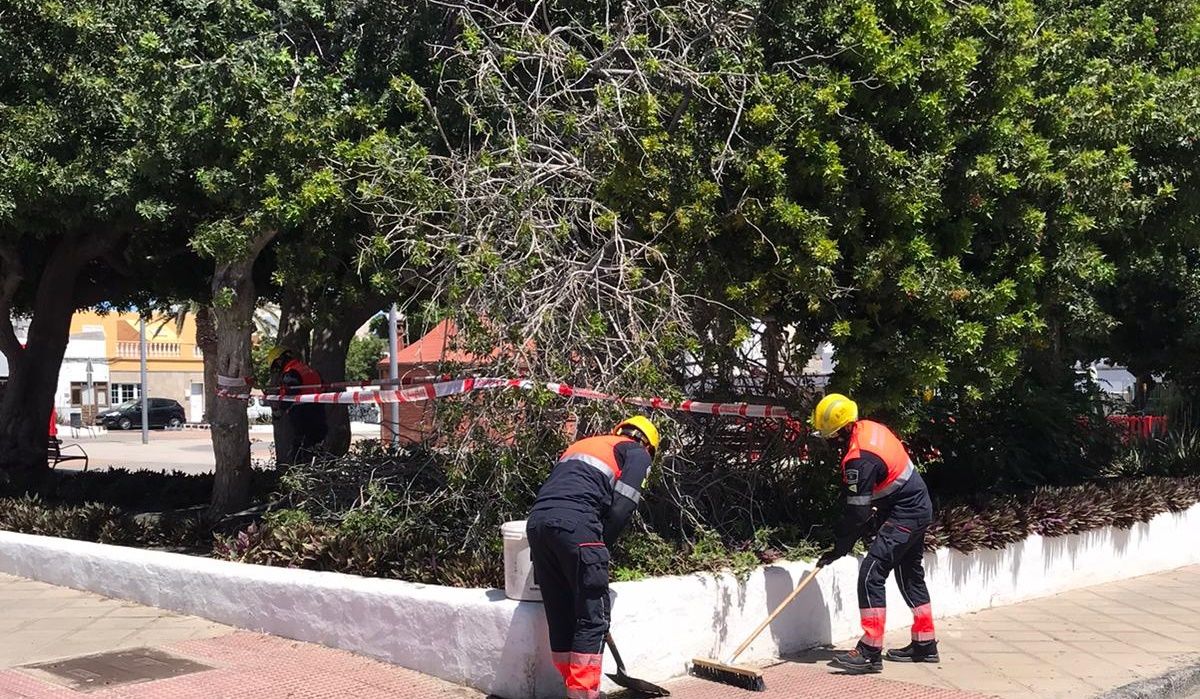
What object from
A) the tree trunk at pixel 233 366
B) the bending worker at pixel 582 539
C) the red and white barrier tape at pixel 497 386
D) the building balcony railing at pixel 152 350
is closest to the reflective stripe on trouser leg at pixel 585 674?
the bending worker at pixel 582 539

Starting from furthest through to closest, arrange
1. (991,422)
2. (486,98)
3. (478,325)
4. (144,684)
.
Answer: (991,422)
(486,98)
(478,325)
(144,684)

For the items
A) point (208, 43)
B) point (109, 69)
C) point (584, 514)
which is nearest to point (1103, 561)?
point (584, 514)

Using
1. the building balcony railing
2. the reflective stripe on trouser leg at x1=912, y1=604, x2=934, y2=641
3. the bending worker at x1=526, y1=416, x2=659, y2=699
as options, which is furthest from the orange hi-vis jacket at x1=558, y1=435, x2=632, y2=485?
the building balcony railing

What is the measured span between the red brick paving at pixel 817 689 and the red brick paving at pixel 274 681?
4.10ft

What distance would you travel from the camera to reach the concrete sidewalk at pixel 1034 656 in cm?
659

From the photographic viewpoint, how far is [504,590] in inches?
260

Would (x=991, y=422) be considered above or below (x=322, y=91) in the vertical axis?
below

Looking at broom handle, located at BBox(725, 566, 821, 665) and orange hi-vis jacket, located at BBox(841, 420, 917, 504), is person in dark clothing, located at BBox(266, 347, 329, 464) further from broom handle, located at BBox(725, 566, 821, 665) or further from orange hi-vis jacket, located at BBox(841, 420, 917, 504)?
orange hi-vis jacket, located at BBox(841, 420, 917, 504)

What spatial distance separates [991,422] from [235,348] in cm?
687

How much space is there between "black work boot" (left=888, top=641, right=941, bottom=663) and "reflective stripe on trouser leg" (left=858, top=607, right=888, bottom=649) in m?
0.35

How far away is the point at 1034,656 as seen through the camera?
7441 millimetres

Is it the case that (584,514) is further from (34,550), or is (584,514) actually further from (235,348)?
(34,550)

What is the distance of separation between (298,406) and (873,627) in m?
6.14

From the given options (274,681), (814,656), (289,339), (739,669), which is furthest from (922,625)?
(289,339)
